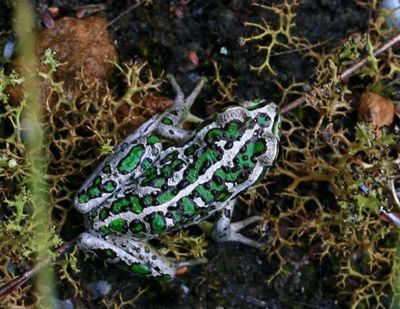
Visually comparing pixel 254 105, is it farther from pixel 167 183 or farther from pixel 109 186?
pixel 109 186

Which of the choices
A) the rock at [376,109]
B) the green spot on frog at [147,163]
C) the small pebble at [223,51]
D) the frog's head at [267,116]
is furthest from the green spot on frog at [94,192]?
the rock at [376,109]

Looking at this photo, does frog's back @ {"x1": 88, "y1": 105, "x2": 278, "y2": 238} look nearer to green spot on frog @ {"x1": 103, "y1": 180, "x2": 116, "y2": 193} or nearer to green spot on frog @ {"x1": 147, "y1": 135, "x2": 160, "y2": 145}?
green spot on frog @ {"x1": 103, "y1": 180, "x2": 116, "y2": 193}

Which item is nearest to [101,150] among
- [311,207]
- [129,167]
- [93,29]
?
[129,167]

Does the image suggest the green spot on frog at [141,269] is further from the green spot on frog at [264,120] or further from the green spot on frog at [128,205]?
the green spot on frog at [264,120]

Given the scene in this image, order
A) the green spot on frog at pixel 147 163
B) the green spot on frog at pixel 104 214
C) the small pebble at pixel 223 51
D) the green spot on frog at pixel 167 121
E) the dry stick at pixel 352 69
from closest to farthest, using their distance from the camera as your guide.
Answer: the green spot on frog at pixel 104 214
the green spot on frog at pixel 147 163
the green spot on frog at pixel 167 121
the dry stick at pixel 352 69
the small pebble at pixel 223 51

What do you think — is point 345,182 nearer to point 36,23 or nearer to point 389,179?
point 389,179

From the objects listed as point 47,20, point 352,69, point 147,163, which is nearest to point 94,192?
point 147,163

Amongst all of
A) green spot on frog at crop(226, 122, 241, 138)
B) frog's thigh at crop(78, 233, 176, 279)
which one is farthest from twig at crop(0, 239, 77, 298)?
green spot on frog at crop(226, 122, 241, 138)
